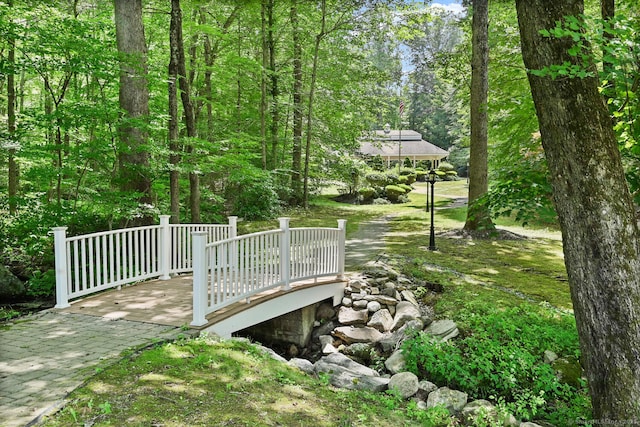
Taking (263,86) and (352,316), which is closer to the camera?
(352,316)

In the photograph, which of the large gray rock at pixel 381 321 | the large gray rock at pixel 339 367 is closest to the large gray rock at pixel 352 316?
the large gray rock at pixel 381 321

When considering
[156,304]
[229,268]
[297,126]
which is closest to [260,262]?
[229,268]

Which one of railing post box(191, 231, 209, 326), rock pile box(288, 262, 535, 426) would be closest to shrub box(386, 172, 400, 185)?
rock pile box(288, 262, 535, 426)

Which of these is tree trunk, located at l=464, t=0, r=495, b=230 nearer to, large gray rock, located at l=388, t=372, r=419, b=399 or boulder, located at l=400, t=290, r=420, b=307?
boulder, located at l=400, t=290, r=420, b=307

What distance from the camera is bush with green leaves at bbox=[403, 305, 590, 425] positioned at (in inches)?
185

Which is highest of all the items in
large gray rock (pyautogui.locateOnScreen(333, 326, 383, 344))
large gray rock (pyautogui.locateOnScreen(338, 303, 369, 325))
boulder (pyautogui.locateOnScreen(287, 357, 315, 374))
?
boulder (pyautogui.locateOnScreen(287, 357, 315, 374))

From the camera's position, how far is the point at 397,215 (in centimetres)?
1956

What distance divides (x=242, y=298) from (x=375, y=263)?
4051 millimetres

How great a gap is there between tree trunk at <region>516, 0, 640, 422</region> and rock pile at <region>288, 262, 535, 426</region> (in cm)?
123

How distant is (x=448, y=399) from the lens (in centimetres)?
450

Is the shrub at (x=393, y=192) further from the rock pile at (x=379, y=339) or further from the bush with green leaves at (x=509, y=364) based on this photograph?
the bush with green leaves at (x=509, y=364)

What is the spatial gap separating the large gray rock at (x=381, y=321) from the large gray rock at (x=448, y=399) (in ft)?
6.62

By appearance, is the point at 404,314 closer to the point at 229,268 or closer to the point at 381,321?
the point at 381,321

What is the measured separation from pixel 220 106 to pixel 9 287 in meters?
7.75
